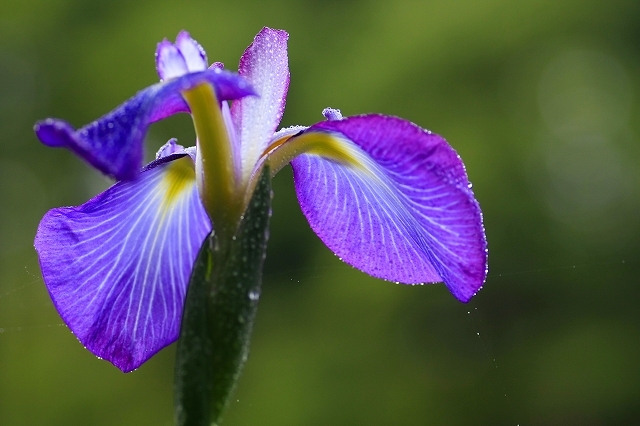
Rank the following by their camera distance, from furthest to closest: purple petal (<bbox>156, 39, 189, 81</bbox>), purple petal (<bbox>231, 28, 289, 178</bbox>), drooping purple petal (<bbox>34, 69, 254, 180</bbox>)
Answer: purple petal (<bbox>231, 28, 289, 178</bbox>) < purple petal (<bbox>156, 39, 189, 81</bbox>) < drooping purple petal (<bbox>34, 69, 254, 180</bbox>)

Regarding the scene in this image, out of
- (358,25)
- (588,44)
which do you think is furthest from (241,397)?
(588,44)

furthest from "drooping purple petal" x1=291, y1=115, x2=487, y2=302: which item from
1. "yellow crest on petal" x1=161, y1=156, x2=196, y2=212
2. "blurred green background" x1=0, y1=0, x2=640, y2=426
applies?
"blurred green background" x1=0, y1=0, x2=640, y2=426

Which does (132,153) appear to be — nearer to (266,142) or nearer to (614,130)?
(266,142)

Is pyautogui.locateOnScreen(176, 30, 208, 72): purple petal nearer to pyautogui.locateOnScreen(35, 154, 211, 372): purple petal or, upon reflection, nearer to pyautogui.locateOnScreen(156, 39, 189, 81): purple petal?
pyautogui.locateOnScreen(156, 39, 189, 81): purple petal

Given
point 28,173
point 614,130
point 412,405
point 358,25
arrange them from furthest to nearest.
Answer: point 28,173, point 358,25, point 614,130, point 412,405

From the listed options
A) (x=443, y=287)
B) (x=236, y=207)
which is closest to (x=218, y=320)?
(x=236, y=207)
